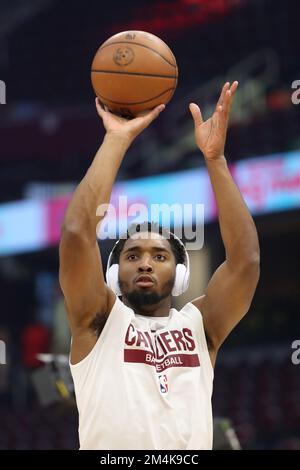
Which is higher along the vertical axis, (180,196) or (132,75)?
(180,196)

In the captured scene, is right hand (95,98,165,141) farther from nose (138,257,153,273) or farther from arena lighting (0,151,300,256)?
arena lighting (0,151,300,256)

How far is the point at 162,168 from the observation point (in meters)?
15.0

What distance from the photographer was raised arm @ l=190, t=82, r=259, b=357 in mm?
4453

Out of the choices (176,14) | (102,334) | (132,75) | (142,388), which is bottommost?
(142,388)

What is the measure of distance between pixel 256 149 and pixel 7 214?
14.9ft

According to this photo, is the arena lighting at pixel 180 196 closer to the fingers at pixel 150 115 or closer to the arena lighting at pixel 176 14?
the arena lighting at pixel 176 14

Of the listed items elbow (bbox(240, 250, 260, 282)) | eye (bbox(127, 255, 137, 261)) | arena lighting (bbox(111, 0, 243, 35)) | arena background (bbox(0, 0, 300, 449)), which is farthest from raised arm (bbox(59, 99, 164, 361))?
arena lighting (bbox(111, 0, 243, 35))

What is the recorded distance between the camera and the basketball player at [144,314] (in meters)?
4.06

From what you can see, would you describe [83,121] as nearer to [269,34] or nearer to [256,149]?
[269,34]

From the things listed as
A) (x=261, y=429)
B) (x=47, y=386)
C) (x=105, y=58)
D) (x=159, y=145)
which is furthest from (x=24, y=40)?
(x=105, y=58)

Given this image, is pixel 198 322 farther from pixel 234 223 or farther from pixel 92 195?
pixel 92 195

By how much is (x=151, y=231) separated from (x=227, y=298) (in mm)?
520

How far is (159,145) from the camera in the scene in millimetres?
16781

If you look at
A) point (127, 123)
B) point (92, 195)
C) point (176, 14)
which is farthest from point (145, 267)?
point (176, 14)
